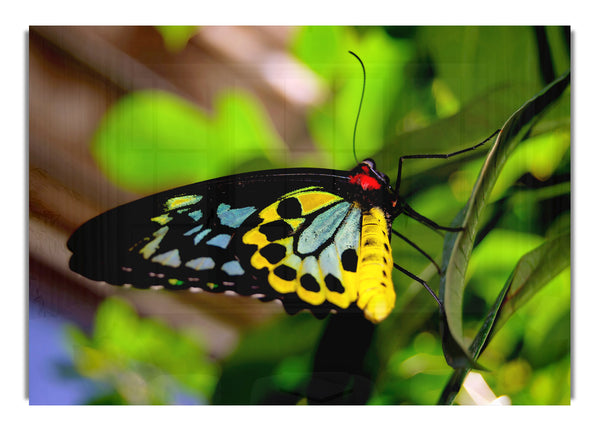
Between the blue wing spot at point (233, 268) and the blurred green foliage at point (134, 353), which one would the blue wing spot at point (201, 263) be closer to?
the blue wing spot at point (233, 268)

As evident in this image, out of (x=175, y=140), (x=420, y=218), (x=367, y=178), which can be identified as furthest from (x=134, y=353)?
(x=420, y=218)

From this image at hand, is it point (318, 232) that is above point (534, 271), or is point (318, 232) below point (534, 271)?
above

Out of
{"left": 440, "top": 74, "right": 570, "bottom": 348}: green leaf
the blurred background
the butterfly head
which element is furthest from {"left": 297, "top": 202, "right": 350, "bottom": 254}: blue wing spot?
{"left": 440, "top": 74, "right": 570, "bottom": 348}: green leaf

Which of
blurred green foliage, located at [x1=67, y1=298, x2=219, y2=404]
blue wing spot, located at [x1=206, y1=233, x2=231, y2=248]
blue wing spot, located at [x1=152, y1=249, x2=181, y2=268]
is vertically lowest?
blurred green foliage, located at [x1=67, y1=298, x2=219, y2=404]

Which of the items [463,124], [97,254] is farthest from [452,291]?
[97,254]

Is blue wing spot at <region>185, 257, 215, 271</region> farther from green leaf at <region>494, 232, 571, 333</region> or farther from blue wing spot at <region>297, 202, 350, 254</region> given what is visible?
green leaf at <region>494, 232, 571, 333</region>

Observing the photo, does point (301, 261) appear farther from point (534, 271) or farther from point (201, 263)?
point (534, 271)
